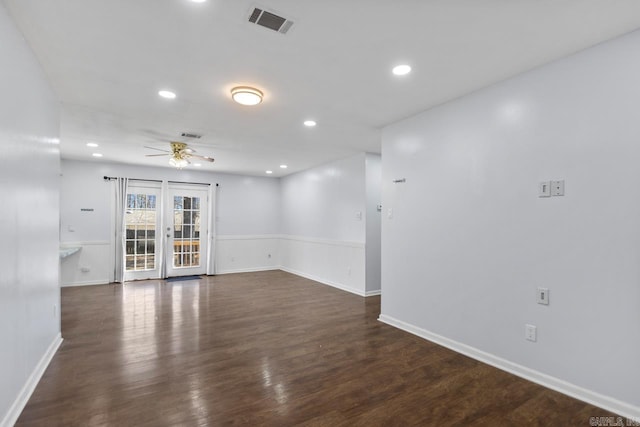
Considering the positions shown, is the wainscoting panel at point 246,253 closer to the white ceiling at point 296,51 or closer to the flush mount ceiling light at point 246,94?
the white ceiling at point 296,51

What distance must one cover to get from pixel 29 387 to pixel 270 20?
3.12 m

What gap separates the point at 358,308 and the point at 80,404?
11.0 feet

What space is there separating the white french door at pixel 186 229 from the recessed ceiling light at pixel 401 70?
6.12 meters

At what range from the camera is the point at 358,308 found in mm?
4633

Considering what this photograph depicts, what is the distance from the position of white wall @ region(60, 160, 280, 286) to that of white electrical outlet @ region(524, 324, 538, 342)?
21.6ft

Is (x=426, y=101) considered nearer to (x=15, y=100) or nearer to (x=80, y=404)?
(x=15, y=100)

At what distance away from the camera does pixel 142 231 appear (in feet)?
22.6

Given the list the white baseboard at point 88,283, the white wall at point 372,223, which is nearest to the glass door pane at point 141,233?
the white baseboard at point 88,283

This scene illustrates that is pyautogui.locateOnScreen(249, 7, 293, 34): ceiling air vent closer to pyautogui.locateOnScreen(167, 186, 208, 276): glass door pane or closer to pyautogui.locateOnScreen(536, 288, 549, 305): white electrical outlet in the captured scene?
pyautogui.locateOnScreen(536, 288, 549, 305): white electrical outlet

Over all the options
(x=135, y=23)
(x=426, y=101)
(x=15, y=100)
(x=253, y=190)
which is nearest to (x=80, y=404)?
(x=15, y=100)

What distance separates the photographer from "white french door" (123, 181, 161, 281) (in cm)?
675

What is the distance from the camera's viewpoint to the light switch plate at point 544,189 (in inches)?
96.3

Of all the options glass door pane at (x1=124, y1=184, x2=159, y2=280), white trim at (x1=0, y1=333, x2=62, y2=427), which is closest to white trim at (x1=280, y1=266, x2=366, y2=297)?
glass door pane at (x1=124, y1=184, x2=159, y2=280)

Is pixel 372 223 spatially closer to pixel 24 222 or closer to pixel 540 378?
pixel 540 378
